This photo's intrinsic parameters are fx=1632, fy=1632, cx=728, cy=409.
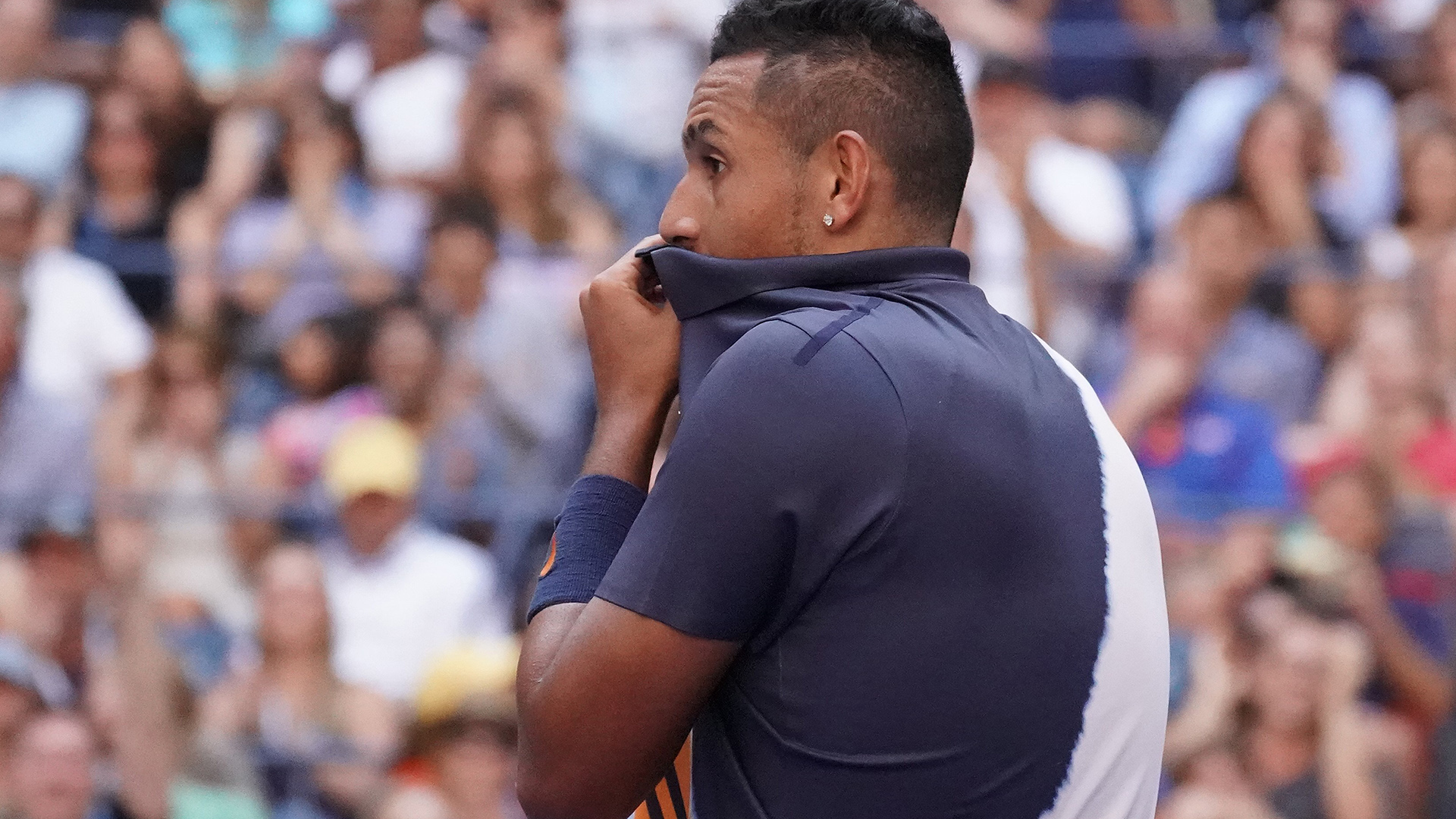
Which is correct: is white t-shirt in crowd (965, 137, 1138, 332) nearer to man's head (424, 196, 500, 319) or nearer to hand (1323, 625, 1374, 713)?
hand (1323, 625, 1374, 713)

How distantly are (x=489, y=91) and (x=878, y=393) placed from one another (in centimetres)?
475

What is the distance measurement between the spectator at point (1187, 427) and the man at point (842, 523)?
3625 mm

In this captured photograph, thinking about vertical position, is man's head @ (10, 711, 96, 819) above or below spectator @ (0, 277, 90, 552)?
below

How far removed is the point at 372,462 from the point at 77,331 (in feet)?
3.99

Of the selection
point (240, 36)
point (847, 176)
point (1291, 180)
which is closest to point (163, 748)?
point (240, 36)

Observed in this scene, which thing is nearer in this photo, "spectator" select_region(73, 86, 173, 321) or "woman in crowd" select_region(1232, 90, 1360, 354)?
"woman in crowd" select_region(1232, 90, 1360, 354)

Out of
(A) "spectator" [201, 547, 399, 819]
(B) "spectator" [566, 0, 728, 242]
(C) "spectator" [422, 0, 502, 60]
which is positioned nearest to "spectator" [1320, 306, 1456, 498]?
(B) "spectator" [566, 0, 728, 242]

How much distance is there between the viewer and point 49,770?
166 inches

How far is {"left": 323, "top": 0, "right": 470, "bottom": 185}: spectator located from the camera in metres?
5.83

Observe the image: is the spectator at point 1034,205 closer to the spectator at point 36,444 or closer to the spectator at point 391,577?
the spectator at point 391,577

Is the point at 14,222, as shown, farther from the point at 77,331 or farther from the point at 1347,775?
the point at 1347,775

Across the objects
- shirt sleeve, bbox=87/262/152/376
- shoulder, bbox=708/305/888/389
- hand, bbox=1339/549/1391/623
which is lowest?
hand, bbox=1339/549/1391/623

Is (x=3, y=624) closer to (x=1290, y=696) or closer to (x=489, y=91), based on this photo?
(x=489, y=91)

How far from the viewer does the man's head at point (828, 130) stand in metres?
1.37
